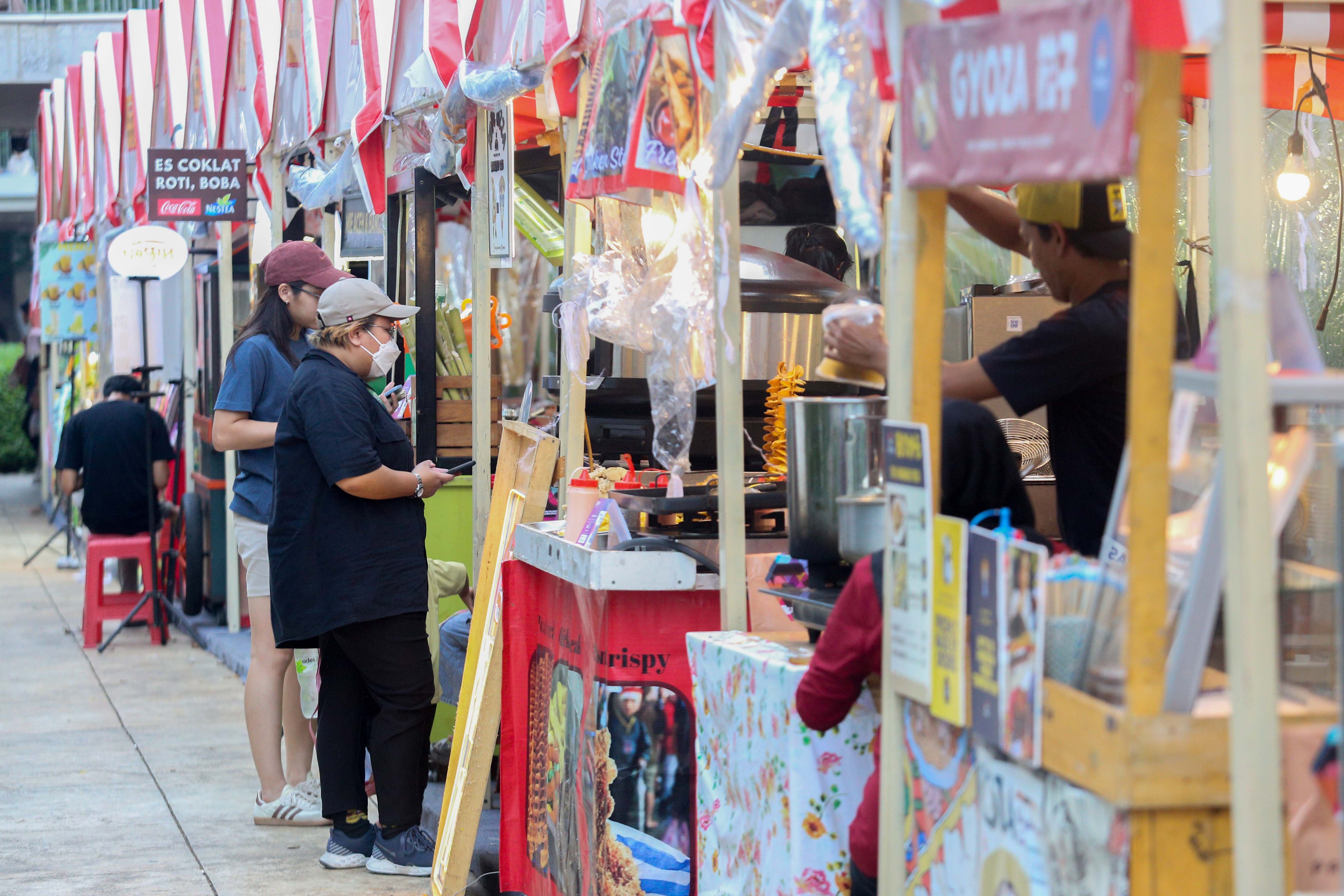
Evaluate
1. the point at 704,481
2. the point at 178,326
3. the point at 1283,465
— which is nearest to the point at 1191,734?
the point at 1283,465

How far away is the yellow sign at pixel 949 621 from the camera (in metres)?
2.23

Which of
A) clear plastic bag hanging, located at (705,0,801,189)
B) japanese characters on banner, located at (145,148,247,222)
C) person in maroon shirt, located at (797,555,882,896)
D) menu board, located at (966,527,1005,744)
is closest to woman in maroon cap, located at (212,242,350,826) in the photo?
clear plastic bag hanging, located at (705,0,801,189)

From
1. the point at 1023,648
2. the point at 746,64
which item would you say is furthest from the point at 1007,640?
the point at 746,64

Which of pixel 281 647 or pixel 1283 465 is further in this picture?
pixel 281 647

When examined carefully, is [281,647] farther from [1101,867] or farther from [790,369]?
[1101,867]

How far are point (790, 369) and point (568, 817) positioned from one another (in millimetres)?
1268

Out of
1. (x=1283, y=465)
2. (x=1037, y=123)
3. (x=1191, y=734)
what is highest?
(x=1037, y=123)

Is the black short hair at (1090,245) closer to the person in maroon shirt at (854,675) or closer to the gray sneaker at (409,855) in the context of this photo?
the person in maroon shirt at (854,675)

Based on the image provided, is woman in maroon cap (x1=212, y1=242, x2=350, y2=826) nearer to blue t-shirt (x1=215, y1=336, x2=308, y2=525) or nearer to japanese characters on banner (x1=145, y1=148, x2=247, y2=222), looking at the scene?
blue t-shirt (x1=215, y1=336, x2=308, y2=525)

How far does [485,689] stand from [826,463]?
1.69 meters

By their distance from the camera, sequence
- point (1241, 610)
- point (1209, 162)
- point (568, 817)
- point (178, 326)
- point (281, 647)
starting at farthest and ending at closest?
point (178, 326)
point (1209, 162)
point (281, 647)
point (568, 817)
point (1241, 610)

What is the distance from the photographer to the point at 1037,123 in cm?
195

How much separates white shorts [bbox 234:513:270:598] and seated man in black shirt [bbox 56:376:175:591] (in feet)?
14.5

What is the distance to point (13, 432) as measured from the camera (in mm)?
24859
